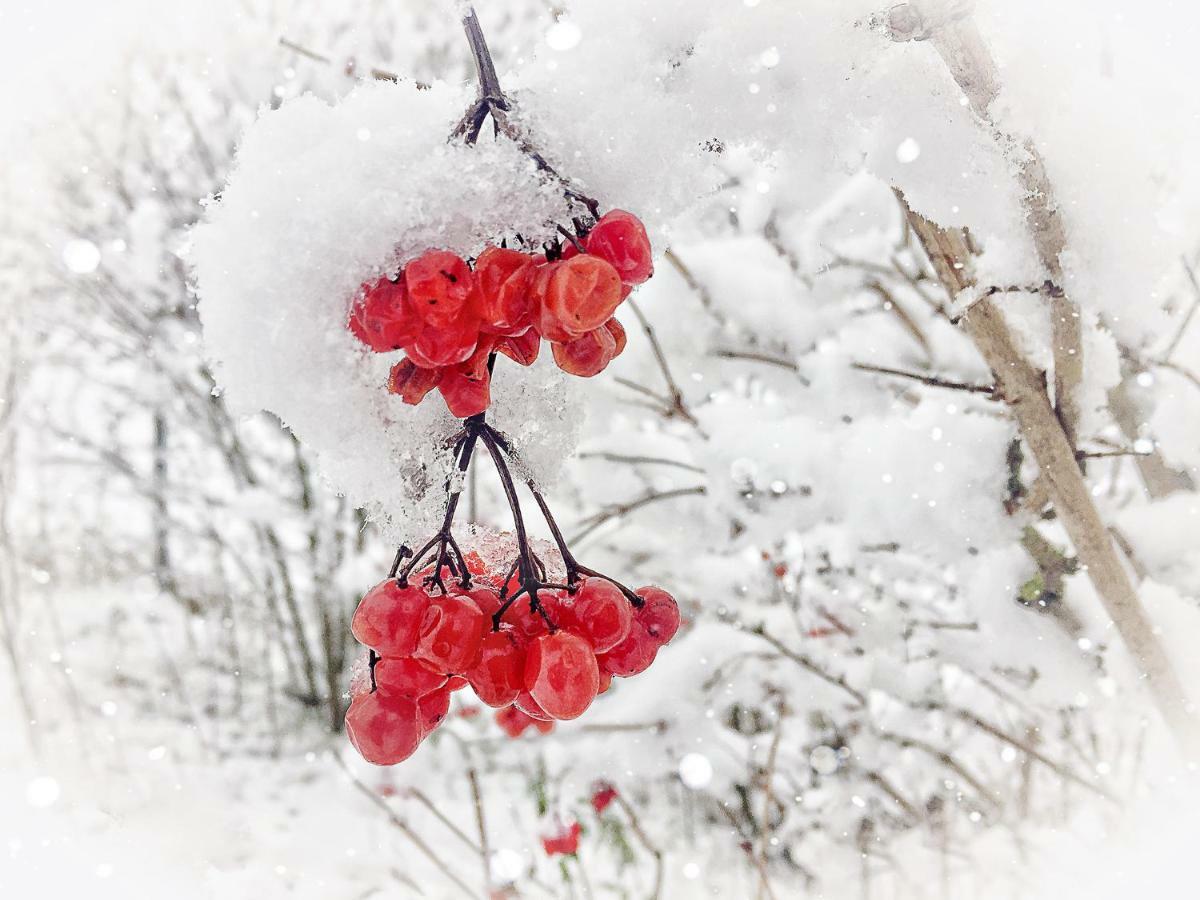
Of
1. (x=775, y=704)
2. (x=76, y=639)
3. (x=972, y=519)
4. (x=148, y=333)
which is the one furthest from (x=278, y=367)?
(x=76, y=639)

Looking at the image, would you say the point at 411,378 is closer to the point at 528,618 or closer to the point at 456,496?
the point at 456,496

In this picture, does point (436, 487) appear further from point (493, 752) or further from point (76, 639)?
Result: point (76, 639)

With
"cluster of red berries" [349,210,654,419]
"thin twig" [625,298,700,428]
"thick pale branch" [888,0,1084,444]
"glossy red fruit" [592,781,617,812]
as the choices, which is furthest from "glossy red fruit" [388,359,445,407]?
"glossy red fruit" [592,781,617,812]

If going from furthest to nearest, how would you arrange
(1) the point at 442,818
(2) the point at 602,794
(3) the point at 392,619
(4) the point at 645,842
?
(2) the point at 602,794 → (4) the point at 645,842 → (1) the point at 442,818 → (3) the point at 392,619

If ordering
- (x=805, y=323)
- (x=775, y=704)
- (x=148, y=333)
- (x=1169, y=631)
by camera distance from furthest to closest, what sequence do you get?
1. (x=148, y=333)
2. (x=775, y=704)
3. (x=805, y=323)
4. (x=1169, y=631)

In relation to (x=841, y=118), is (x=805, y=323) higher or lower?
higher

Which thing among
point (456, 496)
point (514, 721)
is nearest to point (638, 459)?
point (514, 721)

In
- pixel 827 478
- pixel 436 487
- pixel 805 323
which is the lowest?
pixel 436 487
